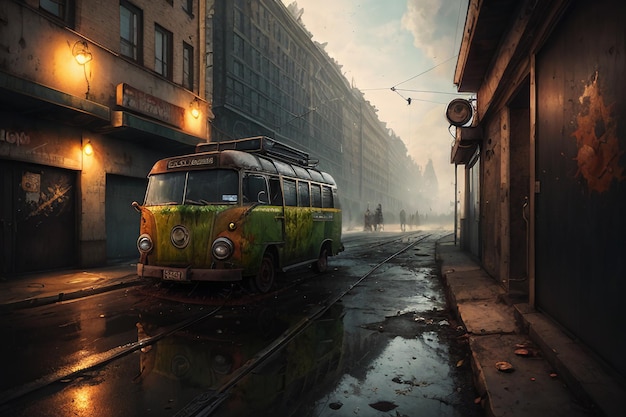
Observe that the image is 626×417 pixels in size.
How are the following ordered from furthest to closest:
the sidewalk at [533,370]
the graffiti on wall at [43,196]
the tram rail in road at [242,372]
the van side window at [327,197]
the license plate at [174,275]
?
the van side window at [327,197] < the graffiti on wall at [43,196] < the license plate at [174,275] < the tram rail in road at [242,372] < the sidewalk at [533,370]

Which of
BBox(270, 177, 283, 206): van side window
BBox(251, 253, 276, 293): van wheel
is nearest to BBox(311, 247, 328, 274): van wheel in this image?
BBox(251, 253, 276, 293): van wheel

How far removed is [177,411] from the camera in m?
3.02

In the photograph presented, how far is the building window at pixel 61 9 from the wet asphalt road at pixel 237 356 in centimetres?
800

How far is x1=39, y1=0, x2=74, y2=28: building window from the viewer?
9.98m

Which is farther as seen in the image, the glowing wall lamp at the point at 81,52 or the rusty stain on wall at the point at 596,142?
the glowing wall lamp at the point at 81,52

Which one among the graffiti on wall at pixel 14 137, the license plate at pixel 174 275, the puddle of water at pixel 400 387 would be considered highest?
the graffiti on wall at pixel 14 137

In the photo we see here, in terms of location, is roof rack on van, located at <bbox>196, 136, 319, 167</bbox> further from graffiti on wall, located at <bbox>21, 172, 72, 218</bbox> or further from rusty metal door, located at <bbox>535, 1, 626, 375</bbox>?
rusty metal door, located at <bbox>535, 1, 626, 375</bbox>

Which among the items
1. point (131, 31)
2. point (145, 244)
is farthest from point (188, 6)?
point (145, 244)

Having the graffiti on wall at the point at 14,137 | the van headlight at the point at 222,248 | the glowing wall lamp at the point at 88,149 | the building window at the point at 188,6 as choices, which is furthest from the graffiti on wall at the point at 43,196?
the building window at the point at 188,6

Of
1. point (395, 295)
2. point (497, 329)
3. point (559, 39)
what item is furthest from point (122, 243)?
point (559, 39)

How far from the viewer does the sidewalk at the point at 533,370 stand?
272 cm

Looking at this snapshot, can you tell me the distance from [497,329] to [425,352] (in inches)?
39.0

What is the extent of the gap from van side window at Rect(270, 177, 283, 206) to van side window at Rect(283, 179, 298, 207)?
26 cm

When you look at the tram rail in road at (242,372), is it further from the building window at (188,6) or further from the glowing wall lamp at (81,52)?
the building window at (188,6)
